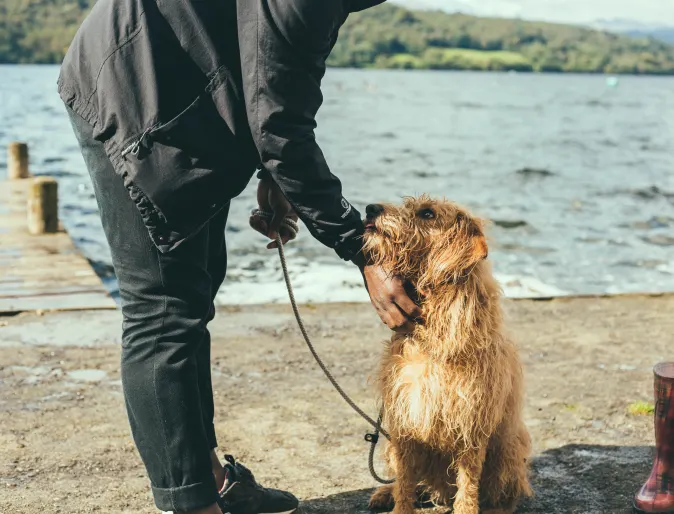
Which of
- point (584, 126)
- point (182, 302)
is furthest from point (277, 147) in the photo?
point (584, 126)

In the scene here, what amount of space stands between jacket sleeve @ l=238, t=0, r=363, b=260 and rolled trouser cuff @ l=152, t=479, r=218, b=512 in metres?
1.14

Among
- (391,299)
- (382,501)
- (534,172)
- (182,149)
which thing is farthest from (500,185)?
(182,149)

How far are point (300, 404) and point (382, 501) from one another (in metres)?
1.36

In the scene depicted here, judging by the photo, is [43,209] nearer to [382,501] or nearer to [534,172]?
[382,501]

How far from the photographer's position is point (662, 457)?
12.9 feet

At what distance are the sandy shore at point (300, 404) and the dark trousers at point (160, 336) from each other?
2.92 ft

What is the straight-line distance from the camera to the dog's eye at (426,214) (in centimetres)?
365

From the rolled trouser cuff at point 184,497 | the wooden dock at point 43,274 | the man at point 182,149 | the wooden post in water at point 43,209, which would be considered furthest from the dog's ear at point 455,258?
the wooden post in water at point 43,209

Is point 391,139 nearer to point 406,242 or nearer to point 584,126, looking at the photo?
point 584,126

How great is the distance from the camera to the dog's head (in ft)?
11.3

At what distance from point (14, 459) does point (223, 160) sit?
235cm

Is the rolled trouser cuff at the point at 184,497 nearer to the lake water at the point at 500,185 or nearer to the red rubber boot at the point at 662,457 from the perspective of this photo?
the lake water at the point at 500,185

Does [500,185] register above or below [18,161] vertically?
below

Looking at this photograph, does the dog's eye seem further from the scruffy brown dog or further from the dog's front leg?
the dog's front leg
